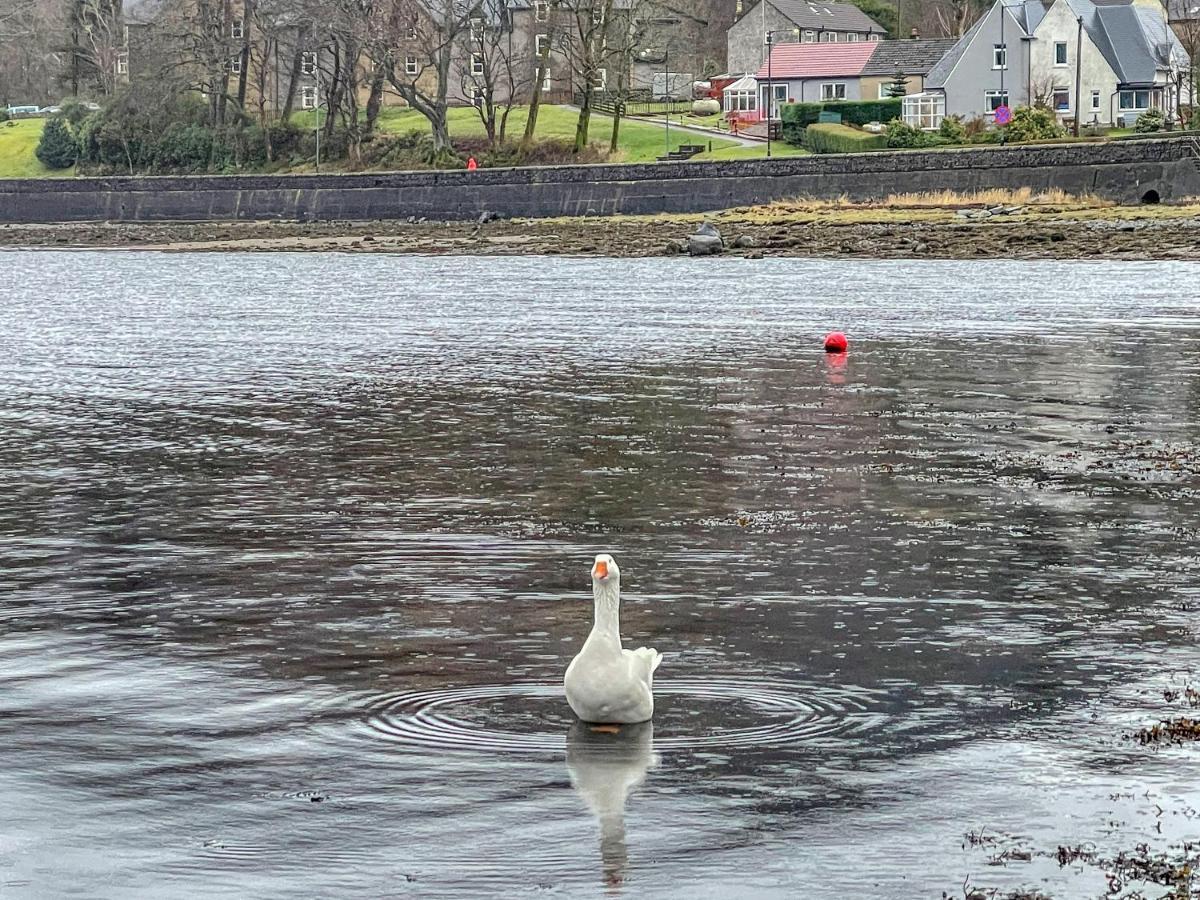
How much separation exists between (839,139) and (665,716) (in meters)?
82.9

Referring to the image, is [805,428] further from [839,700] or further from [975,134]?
[975,134]

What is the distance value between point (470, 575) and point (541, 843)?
476 cm

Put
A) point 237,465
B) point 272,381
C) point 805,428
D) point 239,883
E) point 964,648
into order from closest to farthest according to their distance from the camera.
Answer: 1. point 239,883
2. point 964,648
3. point 237,465
4. point 805,428
5. point 272,381

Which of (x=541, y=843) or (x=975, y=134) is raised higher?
(x=975, y=134)

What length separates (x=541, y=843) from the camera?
6.38 m

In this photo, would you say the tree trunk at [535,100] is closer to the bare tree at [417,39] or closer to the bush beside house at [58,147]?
the bare tree at [417,39]

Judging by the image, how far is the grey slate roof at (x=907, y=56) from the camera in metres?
109

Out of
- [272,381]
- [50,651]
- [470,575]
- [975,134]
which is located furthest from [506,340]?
[975,134]

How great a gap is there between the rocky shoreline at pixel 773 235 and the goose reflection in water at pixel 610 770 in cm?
4365

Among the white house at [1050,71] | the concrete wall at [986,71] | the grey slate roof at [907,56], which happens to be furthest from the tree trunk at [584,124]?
the grey slate roof at [907,56]

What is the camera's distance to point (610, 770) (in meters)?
7.19

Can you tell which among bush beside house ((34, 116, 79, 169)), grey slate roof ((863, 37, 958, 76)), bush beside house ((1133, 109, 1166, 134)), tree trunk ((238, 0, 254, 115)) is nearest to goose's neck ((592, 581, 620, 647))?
bush beside house ((1133, 109, 1166, 134))

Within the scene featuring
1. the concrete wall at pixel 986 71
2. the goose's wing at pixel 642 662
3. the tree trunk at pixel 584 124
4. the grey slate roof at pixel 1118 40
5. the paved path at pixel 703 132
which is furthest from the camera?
the grey slate roof at pixel 1118 40

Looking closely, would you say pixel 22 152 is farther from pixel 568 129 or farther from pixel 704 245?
pixel 704 245
